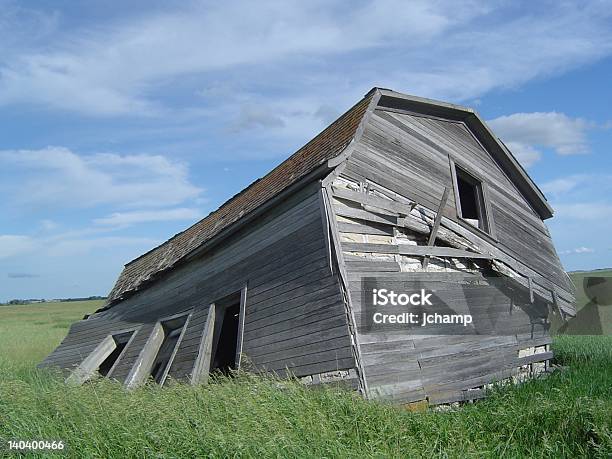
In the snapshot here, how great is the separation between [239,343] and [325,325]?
86.7 inches

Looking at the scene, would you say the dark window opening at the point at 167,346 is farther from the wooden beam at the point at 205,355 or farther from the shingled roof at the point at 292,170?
the shingled roof at the point at 292,170

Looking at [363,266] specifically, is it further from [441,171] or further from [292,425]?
[441,171]

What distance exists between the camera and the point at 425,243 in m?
10.1

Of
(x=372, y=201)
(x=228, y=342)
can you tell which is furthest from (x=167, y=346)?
(x=372, y=201)

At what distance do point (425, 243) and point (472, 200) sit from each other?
12.3 ft

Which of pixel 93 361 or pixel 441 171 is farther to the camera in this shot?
pixel 93 361

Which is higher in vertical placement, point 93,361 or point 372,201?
point 372,201

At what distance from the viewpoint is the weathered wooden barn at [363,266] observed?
28.0 ft

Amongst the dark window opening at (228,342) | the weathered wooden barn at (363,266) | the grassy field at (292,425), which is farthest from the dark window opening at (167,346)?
the grassy field at (292,425)

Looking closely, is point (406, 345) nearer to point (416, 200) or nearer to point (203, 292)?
point (416, 200)

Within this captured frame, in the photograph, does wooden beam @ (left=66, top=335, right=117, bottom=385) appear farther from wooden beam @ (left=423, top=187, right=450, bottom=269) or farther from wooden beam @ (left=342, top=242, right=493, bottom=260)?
wooden beam @ (left=423, top=187, right=450, bottom=269)

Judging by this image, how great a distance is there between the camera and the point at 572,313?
12648 mm

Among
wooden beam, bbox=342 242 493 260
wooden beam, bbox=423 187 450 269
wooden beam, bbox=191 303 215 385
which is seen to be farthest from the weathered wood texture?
wooden beam, bbox=191 303 215 385

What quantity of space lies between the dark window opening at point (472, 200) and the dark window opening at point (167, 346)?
6.49 meters
